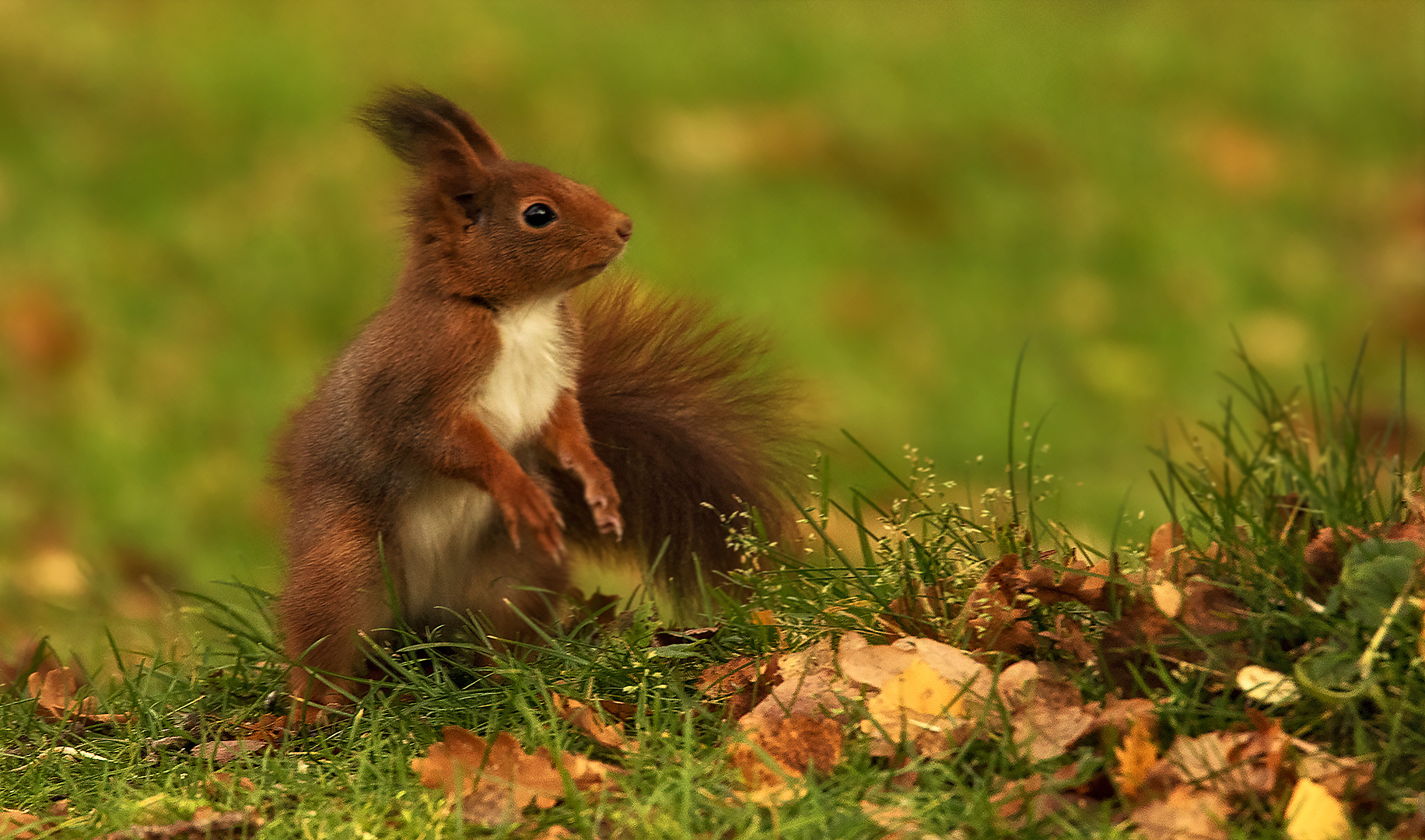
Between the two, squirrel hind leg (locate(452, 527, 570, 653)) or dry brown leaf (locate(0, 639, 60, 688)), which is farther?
dry brown leaf (locate(0, 639, 60, 688))

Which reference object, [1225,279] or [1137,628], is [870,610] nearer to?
[1137,628]

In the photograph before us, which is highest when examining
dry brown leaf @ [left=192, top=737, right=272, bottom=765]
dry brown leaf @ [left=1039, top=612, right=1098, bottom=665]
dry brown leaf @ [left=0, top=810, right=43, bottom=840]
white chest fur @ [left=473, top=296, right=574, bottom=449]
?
white chest fur @ [left=473, top=296, right=574, bottom=449]

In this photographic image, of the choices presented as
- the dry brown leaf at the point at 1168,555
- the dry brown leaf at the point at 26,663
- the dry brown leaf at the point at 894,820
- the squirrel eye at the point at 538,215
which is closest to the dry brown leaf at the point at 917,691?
the dry brown leaf at the point at 894,820

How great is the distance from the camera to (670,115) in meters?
7.68

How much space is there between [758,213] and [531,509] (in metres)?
4.60

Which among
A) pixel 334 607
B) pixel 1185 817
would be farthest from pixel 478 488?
pixel 1185 817

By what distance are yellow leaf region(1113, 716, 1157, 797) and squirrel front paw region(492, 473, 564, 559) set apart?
103 centimetres

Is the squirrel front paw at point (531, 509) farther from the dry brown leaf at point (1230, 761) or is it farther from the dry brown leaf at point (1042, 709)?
the dry brown leaf at point (1230, 761)

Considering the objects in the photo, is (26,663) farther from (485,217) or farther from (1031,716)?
(1031,716)

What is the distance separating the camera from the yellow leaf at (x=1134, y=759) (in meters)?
2.36

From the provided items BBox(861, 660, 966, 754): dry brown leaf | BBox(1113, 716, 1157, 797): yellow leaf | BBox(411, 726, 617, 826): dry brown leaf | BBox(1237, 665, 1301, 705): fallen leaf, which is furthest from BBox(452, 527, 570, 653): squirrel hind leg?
BBox(1237, 665, 1301, 705): fallen leaf

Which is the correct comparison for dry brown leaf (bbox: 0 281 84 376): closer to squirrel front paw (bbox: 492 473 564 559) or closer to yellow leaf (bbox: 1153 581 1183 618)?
squirrel front paw (bbox: 492 473 564 559)

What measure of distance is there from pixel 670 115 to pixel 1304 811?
5.85 metres

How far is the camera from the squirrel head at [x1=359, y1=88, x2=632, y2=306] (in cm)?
298
